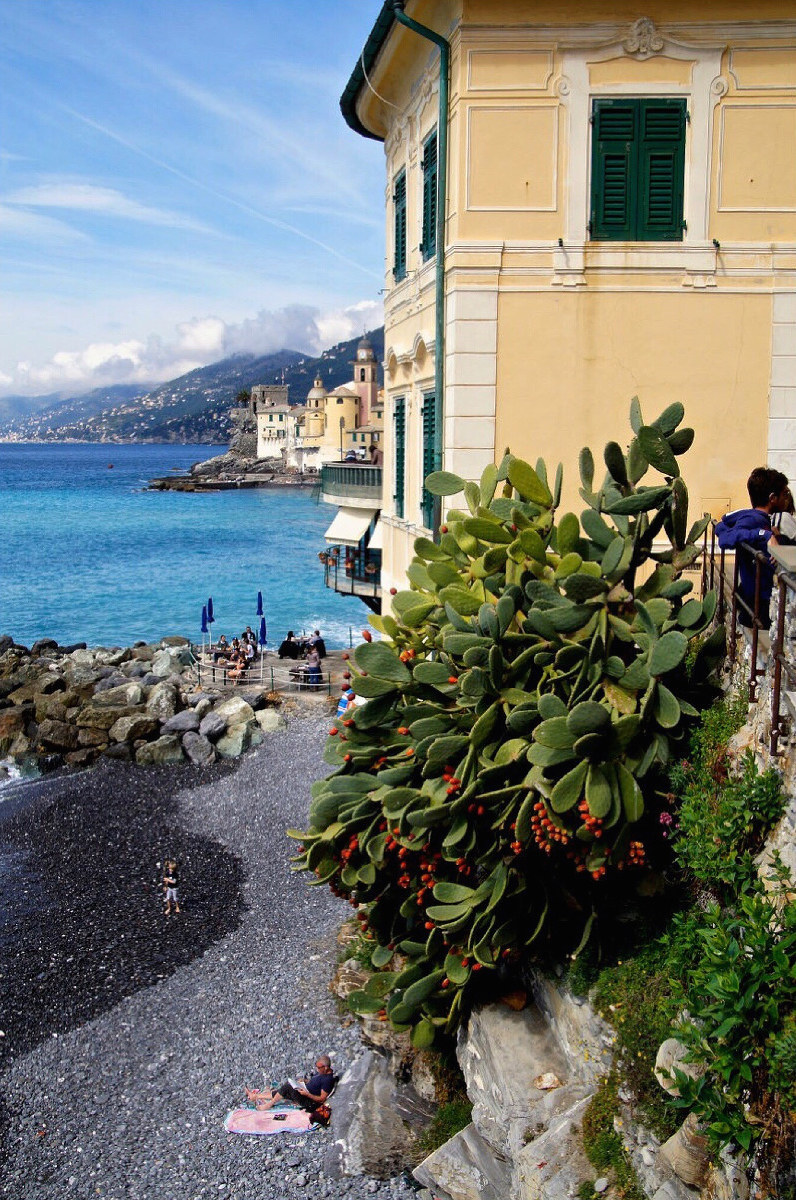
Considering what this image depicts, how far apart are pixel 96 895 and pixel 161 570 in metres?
61.0

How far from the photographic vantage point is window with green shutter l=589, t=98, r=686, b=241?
38.9ft

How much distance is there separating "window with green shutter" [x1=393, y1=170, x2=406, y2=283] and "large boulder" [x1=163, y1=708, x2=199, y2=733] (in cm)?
1430

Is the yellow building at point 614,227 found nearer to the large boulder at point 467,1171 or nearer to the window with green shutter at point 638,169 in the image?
the window with green shutter at point 638,169

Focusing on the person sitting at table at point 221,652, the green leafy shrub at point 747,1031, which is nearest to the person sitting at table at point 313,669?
the person sitting at table at point 221,652

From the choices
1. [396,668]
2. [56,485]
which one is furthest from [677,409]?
[56,485]

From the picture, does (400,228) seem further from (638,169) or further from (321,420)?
(321,420)

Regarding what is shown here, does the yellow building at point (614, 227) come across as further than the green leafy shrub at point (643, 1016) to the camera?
Yes

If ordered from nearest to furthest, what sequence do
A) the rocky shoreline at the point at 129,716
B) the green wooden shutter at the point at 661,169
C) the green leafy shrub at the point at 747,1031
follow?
the green leafy shrub at the point at 747,1031 → the green wooden shutter at the point at 661,169 → the rocky shoreline at the point at 129,716

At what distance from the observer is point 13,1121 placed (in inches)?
499

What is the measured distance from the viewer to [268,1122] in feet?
39.8

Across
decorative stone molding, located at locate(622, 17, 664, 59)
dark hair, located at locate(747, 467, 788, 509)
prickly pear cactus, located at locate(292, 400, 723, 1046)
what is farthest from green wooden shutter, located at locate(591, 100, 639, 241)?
dark hair, located at locate(747, 467, 788, 509)

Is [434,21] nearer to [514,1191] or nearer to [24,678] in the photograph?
[514,1191]

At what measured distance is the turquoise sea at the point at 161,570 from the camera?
56.0 m

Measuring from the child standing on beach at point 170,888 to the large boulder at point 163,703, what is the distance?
29.9 feet
